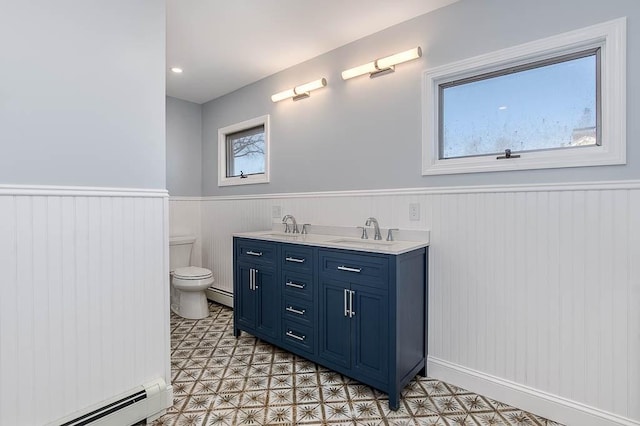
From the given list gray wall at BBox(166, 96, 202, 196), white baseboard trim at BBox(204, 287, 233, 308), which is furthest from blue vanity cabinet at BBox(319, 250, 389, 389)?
gray wall at BBox(166, 96, 202, 196)

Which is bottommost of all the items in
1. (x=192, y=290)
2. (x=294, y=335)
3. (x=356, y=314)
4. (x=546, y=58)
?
(x=294, y=335)

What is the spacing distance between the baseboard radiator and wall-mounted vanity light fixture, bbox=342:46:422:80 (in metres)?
2.46

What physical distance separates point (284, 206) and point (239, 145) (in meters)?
1.16

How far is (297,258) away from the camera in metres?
2.38

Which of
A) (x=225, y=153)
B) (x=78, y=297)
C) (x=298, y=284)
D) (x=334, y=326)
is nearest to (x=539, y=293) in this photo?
(x=334, y=326)

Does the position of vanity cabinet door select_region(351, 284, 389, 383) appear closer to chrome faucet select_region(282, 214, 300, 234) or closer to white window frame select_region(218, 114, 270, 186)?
chrome faucet select_region(282, 214, 300, 234)

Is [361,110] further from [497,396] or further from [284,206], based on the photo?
[497,396]

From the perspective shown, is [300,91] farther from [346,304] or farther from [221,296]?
[221,296]

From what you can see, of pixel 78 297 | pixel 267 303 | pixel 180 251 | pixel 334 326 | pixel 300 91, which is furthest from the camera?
pixel 180 251

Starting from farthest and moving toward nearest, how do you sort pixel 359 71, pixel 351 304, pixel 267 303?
1. pixel 267 303
2. pixel 359 71
3. pixel 351 304

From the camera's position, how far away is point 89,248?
63.9 inches

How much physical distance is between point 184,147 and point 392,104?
109 inches

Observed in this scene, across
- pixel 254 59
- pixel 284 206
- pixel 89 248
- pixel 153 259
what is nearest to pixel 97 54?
pixel 89 248

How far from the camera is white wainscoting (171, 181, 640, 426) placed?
5.39 feet
